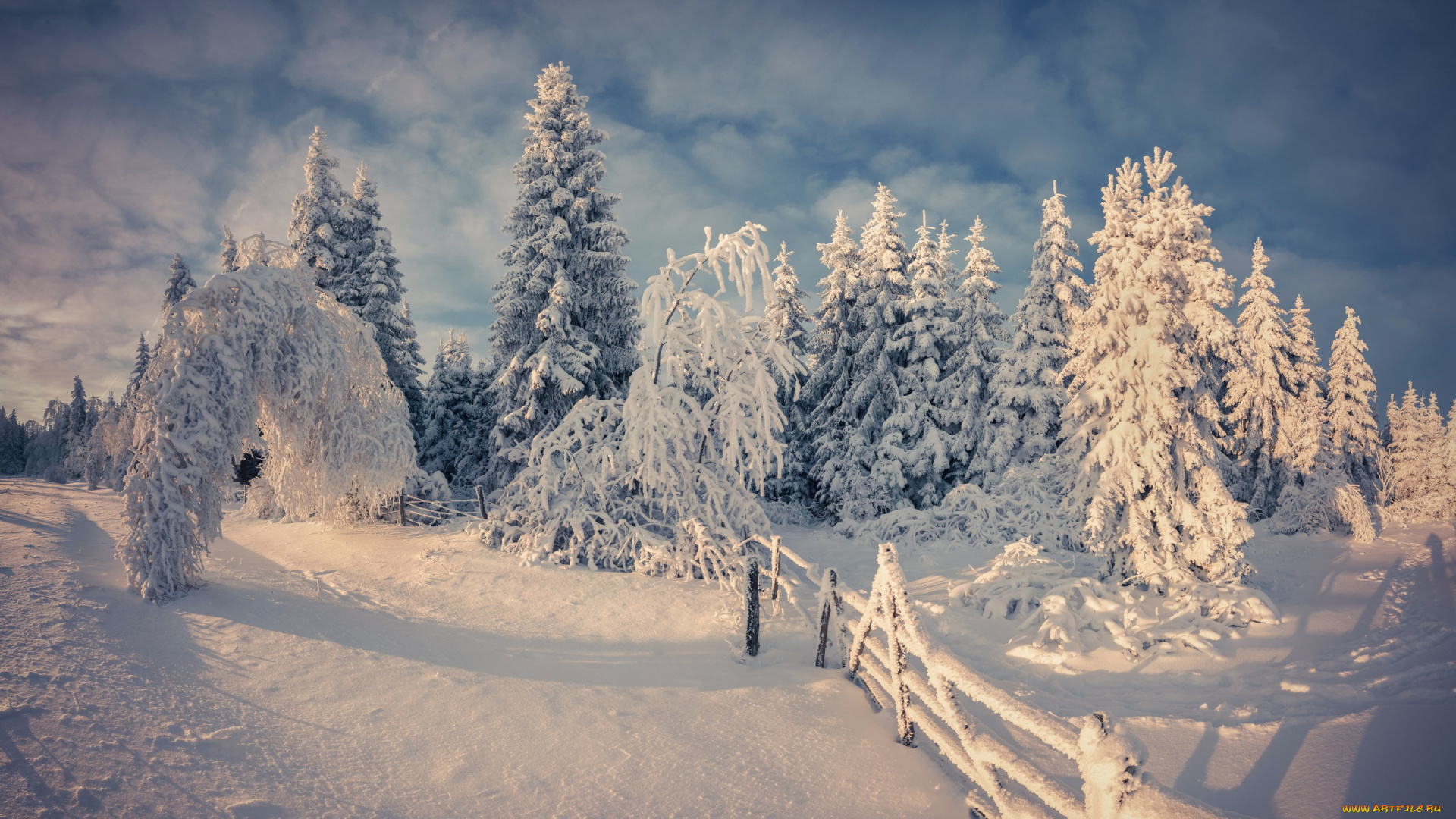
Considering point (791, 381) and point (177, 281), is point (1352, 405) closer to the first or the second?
point (791, 381)

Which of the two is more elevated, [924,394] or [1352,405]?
[1352,405]

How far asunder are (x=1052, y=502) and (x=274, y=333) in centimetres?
1944

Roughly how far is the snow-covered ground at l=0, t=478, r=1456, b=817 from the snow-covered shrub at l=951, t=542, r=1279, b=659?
0.33 meters

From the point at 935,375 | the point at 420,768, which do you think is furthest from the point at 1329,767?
the point at 935,375

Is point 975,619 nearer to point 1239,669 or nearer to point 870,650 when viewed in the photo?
point 1239,669

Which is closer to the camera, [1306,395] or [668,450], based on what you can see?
[668,450]

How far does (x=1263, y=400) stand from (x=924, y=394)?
50.9 feet

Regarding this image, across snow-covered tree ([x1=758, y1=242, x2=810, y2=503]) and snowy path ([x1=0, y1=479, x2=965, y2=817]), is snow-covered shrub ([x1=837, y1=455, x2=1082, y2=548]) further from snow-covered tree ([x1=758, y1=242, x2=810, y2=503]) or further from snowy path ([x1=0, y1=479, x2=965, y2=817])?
snowy path ([x1=0, y1=479, x2=965, y2=817])

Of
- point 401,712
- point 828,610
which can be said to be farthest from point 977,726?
point 401,712

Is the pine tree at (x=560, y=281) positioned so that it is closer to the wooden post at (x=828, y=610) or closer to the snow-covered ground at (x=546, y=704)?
the snow-covered ground at (x=546, y=704)

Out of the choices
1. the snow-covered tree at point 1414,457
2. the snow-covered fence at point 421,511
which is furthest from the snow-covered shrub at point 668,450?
the snow-covered tree at point 1414,457

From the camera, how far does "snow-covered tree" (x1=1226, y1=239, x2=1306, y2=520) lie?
23.8 m

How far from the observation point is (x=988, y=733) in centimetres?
397

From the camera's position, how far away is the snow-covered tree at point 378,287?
68.0ft
